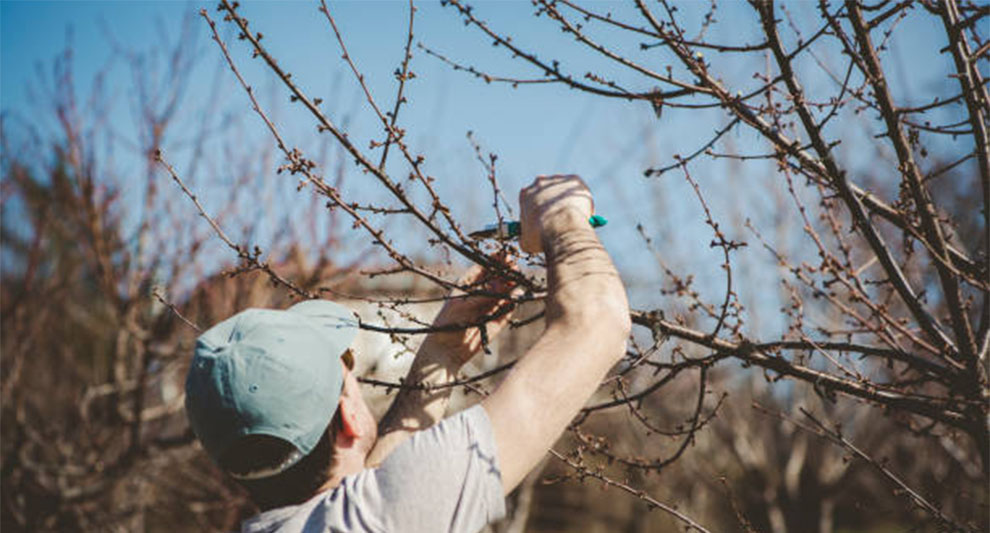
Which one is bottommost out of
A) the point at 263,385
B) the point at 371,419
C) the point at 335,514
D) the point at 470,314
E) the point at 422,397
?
the point at 335,514

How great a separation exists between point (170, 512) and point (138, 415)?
1309mm

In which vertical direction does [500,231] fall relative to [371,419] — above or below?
above

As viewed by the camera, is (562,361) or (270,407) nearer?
(562,361)

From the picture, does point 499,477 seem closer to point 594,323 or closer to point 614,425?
point 594,323

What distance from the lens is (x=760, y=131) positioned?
2.26m

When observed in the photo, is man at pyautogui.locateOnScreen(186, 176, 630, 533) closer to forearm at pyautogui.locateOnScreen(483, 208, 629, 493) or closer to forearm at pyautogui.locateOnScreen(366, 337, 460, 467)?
forearm at pyautogui.locateOnScreen(483, 208, 629, 493)

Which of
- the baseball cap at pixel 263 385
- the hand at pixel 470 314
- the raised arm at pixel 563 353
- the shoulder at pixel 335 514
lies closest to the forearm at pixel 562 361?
the raised arm at pixel 563 353

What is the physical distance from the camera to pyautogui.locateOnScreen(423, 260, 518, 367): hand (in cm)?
237

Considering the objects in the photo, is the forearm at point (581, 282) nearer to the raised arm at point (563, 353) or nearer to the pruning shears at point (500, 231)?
the raised arm at point (563, 353)

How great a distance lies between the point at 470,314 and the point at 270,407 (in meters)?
0.81

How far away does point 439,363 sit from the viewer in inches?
96.2

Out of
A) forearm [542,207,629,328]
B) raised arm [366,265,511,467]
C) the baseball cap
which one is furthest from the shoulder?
raised arm [366,265,511,467]

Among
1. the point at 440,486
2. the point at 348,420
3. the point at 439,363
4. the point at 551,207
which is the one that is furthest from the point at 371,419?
the point at 551,207

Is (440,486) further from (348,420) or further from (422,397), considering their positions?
(422,397)
